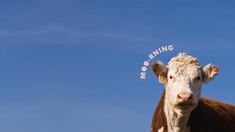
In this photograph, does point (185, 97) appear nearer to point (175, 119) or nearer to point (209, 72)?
point (175, 119)

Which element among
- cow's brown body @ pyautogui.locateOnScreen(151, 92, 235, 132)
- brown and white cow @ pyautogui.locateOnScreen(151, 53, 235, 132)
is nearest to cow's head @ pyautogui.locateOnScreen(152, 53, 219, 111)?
brown and white cow @ pyautogui.locateOnScreen(151, 53, 235, 132)

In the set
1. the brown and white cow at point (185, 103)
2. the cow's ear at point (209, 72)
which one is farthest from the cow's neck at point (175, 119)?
the cow's ear at point (209, 72)

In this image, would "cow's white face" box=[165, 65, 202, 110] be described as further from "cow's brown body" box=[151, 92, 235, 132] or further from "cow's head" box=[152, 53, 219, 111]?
"cow's brown body" box=[151, 92, 235, 132]

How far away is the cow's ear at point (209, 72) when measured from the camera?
20436 mm

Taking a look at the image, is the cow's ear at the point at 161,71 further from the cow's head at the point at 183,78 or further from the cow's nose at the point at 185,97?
the cow's nose at the point at 185,97

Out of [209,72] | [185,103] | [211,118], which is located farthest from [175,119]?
[209,72]

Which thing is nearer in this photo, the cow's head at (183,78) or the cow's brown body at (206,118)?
the cow's head at (183,78)

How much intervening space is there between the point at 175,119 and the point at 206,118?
3.55 ft

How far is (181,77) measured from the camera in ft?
64.2

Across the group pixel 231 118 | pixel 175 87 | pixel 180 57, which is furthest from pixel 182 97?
pixel 231 118

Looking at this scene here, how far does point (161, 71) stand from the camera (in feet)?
67.0

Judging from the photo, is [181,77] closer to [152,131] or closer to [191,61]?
[191,61]

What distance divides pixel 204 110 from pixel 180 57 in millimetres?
1674

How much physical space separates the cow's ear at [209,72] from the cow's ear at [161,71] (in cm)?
109
